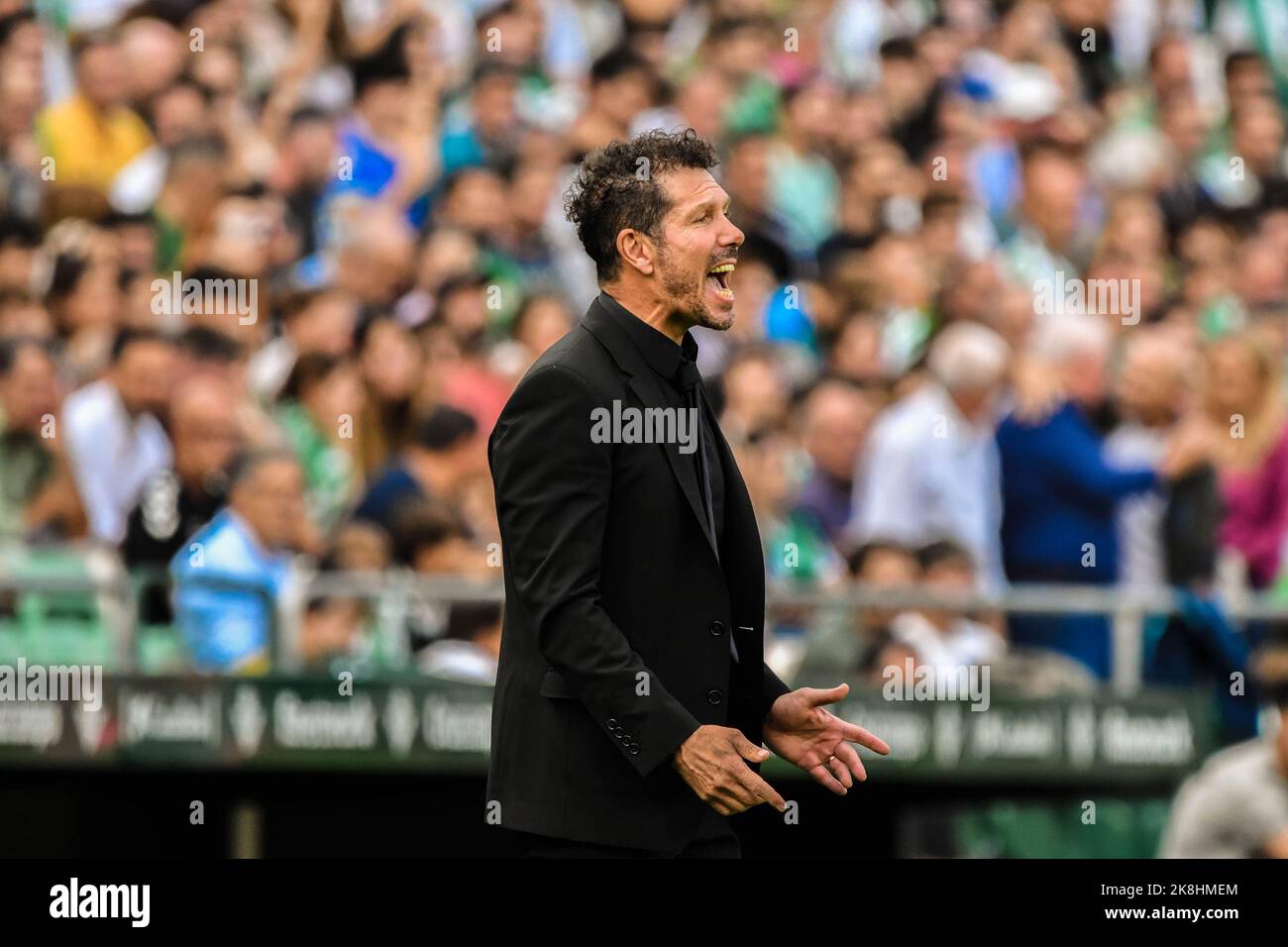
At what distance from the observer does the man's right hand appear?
3928 millimetres

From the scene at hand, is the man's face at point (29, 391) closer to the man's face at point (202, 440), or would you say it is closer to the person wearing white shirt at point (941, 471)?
the man's face at point (202, 440)

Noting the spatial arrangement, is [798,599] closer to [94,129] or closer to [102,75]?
[94,129]

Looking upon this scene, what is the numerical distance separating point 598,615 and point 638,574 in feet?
0.57

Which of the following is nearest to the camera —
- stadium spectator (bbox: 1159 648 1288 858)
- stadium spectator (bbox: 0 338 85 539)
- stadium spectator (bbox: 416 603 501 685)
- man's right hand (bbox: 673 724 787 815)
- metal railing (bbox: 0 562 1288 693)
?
man's right hand (bbox: 673 724 787 815)

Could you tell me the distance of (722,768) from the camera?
395 cm

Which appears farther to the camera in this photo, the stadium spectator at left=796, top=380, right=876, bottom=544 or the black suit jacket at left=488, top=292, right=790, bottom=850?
the stadium spectator at left=796, top=380, right=876, bottom=544

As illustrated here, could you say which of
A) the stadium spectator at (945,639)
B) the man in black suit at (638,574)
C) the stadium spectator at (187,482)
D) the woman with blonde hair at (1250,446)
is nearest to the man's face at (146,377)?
the stadium spectator at (187,482)

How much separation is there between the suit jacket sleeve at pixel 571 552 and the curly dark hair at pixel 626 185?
1.04ft

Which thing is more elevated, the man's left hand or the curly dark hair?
the curly dark hair

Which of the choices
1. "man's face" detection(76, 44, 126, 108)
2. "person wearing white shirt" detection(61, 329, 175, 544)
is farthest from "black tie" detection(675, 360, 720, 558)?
"man's face" detection(76, 44, 126, 108)

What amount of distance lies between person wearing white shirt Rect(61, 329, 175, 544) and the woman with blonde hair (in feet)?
12.8

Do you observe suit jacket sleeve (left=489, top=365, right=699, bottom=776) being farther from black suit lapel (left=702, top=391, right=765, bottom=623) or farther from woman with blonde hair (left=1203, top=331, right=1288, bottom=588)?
woman with blonde hair (left=1203, top=331, right=1288, bottom=588)

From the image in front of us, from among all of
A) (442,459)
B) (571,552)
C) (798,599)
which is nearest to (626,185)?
(571,552)

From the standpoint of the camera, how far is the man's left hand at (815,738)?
4.32 meters
